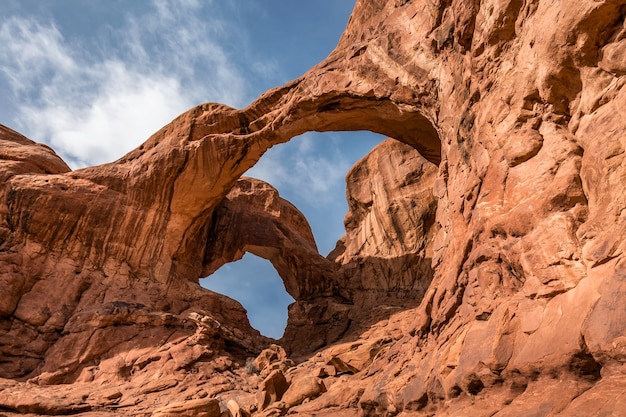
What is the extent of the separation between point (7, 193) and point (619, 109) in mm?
17817

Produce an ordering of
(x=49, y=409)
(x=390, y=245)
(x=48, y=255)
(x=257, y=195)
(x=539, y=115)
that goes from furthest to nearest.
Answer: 1. (x=257, y=195)
2. (x=390, y=245)
3. (x=48, y=255)
4. (x=49, y=409)
5. (x=539, y=115)

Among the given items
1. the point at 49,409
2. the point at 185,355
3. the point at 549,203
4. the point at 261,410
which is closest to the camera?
the point at 549,203

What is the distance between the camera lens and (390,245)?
21.3 metres

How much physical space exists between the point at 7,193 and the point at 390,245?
581 inches

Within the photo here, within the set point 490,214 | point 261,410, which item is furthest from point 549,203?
point 261,410

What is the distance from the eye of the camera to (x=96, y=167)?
59.8 ft

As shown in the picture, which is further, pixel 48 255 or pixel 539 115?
pixel 48 255

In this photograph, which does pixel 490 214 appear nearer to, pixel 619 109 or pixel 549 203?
pixel 549 203

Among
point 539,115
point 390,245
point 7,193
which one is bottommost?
point 539,115

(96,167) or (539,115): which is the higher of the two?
(96,167)

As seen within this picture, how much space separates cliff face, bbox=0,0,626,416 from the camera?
564cm

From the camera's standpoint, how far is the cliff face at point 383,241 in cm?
564

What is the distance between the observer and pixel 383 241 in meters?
21.7

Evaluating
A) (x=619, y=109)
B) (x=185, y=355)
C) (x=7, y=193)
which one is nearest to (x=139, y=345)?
(x=185, y=355)
